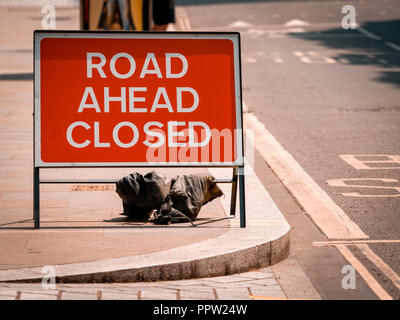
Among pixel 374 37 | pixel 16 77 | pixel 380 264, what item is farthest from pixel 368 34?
pixel 380 264

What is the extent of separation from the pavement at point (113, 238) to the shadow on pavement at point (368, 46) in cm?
1063

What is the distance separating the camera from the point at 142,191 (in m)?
7.76

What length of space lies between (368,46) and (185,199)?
18.7 meters

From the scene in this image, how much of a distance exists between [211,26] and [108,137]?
23546 mm

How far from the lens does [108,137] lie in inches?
297

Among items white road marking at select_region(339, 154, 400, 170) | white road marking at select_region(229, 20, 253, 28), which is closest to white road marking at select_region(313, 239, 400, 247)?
white road marking at select_region(339, 154, 400, 170)

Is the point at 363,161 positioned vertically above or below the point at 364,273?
above

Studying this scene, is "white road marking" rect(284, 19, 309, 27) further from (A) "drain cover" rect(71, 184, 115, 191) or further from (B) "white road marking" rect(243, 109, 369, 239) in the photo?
(A) "drain cover" rect(71, 184, 115, 191)

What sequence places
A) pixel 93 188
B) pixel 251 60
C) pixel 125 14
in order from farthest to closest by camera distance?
pixel 251 60, pixel 125 14, pixel 93 188

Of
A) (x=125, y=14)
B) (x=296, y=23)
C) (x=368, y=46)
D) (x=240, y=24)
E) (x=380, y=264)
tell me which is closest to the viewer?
(x=380, y=264)

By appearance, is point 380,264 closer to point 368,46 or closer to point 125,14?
point 125,14

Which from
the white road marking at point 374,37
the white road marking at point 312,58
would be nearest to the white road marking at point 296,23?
the white road marking at point 374,37

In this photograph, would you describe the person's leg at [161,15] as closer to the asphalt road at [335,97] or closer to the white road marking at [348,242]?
the asphalt road at [335,97]
